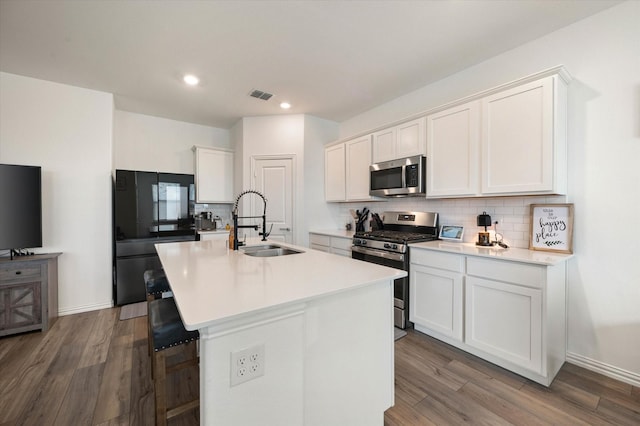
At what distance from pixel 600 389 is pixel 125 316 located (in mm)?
4374

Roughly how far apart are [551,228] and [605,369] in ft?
3.53

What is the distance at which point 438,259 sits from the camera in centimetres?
246

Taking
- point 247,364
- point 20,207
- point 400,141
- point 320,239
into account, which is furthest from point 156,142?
point 247,364

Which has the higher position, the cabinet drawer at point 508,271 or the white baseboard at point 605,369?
the cabinet drawer at point 508,271

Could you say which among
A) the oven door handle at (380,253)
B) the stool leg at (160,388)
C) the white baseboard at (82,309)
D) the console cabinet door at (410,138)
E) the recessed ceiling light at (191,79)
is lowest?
the white baseboard at (82,309)

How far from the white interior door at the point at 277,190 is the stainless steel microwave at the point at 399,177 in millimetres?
1354

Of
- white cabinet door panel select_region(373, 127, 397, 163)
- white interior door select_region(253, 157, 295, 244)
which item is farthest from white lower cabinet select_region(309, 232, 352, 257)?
white cabinet door panel select_region(373, 127, 397, 163)

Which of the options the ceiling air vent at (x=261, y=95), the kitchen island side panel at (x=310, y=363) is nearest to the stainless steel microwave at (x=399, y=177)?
the ceiling air vent at (x=261, y=95)

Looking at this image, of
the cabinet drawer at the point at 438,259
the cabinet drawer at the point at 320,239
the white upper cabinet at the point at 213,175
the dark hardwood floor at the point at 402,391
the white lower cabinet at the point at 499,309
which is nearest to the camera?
the dark hardwood floor at the point at 402,391

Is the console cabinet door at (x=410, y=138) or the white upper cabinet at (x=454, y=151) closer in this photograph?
the white upper cabinet at (x=454, y=151)

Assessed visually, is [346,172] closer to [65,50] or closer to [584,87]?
[584,87]

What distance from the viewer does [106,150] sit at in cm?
→ 340

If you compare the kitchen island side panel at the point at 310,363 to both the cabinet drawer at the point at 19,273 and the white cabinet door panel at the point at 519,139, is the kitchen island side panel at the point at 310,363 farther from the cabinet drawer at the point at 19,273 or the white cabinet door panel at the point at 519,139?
the cabinet drawer at the point at 19,273

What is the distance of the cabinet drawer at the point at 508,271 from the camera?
187cm
